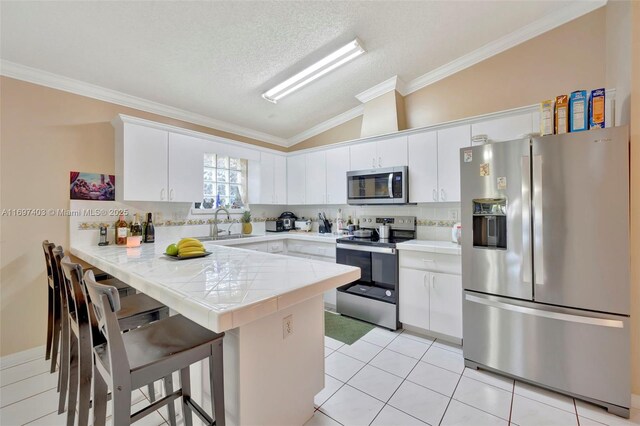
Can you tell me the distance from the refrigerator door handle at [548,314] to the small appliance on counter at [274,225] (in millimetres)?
2949

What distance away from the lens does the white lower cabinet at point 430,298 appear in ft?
8.27

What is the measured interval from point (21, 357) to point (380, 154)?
404 centimetres

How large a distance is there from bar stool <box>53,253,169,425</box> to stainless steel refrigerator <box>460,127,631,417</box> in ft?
7.78

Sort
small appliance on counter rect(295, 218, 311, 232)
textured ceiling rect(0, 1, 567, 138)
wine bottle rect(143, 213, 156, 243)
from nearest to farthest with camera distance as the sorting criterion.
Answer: textured ceiling rect(0, 1, 567, 138), wine bottle rect(143, 213, 156, 243), small appliance on counter rect(295, 218, 311, 232)

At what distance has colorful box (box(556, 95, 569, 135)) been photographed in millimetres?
1919

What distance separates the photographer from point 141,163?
2867mm

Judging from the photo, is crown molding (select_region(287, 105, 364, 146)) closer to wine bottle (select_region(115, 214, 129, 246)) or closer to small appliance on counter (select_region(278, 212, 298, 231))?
small appliance on counter (select_region(278, 212, 298, 231))

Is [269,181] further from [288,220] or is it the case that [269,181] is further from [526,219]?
[526,219]

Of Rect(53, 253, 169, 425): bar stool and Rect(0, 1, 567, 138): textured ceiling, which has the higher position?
Rect(0, 1, 567, 138): textured ceiling

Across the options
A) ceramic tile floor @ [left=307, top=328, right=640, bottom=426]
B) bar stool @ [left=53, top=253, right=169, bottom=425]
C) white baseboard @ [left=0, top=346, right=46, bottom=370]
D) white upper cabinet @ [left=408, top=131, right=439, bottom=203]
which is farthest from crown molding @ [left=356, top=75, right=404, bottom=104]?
white baseboard @ [left=0, top=346, right=46, bottom=370]

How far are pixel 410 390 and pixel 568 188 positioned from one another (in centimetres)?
178

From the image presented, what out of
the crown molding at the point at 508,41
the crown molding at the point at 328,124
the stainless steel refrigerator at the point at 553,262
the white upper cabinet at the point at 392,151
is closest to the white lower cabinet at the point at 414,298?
the stainless steel refrigerator at the point at 553,262

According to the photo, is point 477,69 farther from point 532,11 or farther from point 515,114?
point 515,114

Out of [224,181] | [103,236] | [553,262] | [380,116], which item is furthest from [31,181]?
[553,262]
